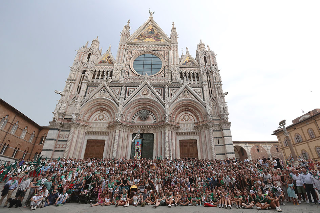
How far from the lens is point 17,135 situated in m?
23.6

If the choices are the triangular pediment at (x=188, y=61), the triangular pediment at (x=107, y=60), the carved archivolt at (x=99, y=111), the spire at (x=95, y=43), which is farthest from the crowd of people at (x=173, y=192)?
the spire at (x=95, y=43)

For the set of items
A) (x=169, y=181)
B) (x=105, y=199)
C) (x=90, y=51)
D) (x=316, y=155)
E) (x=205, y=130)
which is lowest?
(x=105, y=199)

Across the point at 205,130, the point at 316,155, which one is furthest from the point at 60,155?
the point at 316,155

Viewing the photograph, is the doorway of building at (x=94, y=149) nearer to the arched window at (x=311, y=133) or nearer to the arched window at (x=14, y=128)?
the arched window at (x=14, y=128)

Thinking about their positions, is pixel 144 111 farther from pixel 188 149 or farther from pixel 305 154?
pixel 305 154

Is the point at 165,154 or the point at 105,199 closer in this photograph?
the point at 105,199

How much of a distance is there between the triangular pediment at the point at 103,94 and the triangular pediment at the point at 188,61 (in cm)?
1103

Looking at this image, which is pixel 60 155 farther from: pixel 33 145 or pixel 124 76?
pixel 33 145

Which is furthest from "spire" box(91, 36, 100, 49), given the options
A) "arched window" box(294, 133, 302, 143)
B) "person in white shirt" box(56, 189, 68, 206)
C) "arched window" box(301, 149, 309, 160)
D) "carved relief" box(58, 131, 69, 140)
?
"arched window" box(301, 149, 309, 160)

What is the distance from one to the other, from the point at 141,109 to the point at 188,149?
7584mm

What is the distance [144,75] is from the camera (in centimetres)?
2356

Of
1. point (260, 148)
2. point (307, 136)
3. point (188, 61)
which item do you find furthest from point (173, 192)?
point (260, 148)

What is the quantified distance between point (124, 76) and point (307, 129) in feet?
95.1

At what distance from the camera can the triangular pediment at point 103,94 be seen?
20.4m
